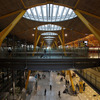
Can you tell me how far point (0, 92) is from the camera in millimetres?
17578

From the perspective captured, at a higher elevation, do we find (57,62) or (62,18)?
(62,18)

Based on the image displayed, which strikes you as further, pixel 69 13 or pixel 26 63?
pixel 69 13

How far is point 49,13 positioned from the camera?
26.5 metres

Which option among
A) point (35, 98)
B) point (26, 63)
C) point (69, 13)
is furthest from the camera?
point (69, 13)

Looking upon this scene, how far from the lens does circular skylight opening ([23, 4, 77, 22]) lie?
24.2 metres

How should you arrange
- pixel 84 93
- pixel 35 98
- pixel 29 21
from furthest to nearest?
pixel 29 21
pixel 84 93
pixel 35 98

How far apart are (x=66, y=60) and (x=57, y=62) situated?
1148 mm

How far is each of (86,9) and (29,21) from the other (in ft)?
54.2

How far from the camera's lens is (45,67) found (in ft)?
43.5

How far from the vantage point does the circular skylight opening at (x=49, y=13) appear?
24.2 meters

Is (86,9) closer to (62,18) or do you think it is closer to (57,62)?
(57,62)

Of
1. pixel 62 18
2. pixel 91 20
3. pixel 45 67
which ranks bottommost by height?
pixel 45 67

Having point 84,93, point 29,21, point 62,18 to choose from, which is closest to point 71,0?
point 62,18

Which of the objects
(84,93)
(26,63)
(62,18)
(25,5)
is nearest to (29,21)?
(62,18)
